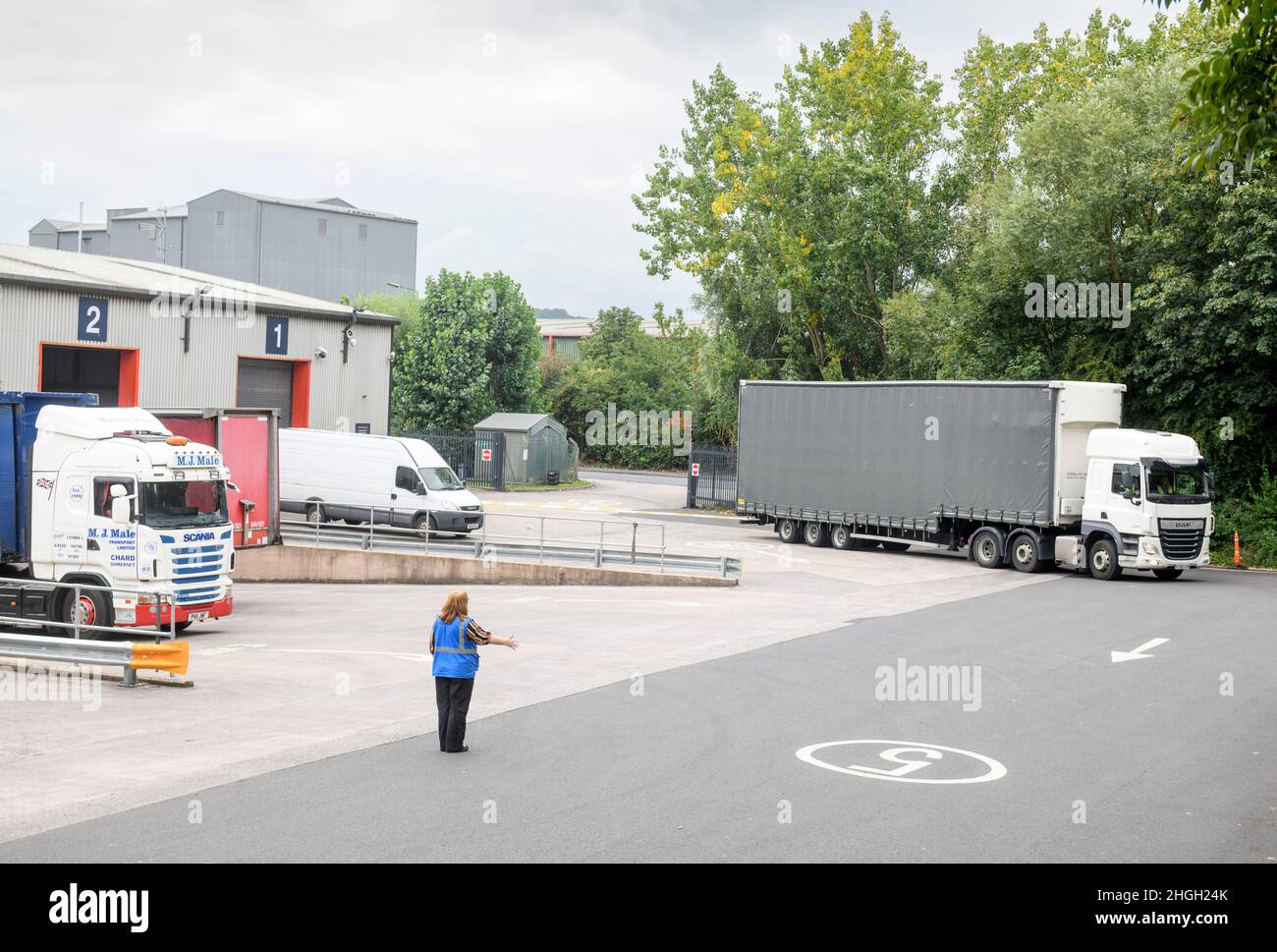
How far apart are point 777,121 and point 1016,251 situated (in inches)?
508

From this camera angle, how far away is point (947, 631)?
19.0 metres

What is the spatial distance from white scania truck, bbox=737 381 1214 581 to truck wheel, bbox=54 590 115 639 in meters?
19.4

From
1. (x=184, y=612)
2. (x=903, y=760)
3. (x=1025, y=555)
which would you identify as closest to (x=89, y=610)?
(x=184, y=612)

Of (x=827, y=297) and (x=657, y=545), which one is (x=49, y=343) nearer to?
(x=657, y=545)

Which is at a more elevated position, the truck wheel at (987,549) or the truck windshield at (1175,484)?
the truck windshield at (1175,484)

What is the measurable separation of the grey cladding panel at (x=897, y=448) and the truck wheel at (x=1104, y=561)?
1.29 m

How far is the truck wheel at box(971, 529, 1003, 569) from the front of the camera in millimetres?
29375

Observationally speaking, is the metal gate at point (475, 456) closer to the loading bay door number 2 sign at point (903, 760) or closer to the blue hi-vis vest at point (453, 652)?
the blue hi-vis vest at point (453, 652)

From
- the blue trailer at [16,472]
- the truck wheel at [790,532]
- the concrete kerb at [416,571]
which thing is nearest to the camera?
the blue trailer at [16,472]

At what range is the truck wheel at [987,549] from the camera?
29375 millimetres

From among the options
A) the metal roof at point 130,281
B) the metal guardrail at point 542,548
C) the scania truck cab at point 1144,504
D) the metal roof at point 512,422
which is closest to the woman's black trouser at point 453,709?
the metal guardrail at point 542,548

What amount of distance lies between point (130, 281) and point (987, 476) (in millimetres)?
22791

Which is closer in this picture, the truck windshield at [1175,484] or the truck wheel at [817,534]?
the truck windshield at [1175,484]

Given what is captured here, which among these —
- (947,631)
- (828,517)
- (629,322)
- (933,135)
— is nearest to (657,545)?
(828,517)
